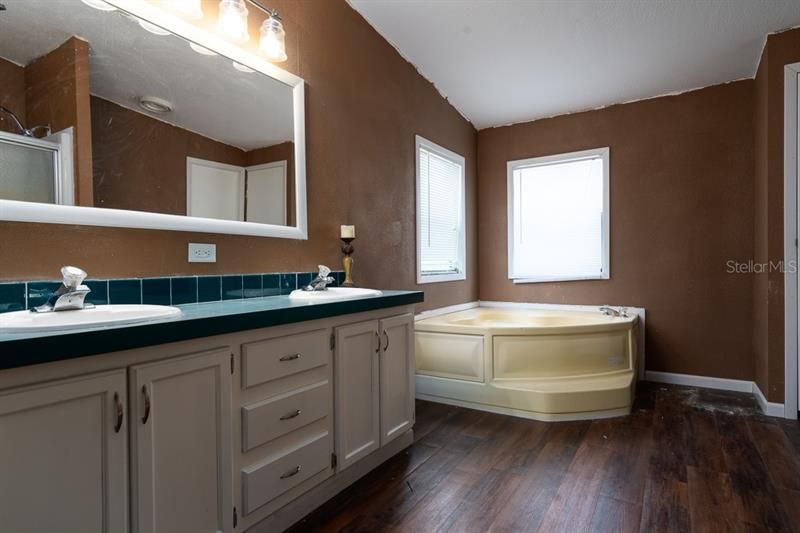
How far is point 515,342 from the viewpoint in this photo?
3055 millimetres

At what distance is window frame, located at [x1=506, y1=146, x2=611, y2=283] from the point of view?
3.91 metres

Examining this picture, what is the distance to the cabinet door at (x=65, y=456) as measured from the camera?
3.24 ft

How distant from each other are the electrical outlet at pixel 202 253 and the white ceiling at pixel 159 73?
0.53 meters

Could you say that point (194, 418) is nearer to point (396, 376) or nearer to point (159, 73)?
point (396, 376)

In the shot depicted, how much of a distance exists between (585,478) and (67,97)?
2671 mm

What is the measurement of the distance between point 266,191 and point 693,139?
340 cm

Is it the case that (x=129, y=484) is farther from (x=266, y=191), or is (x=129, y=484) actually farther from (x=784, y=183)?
(x=784, y=183)

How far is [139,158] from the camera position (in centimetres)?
180

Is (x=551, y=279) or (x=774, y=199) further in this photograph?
(x=551, y=279)

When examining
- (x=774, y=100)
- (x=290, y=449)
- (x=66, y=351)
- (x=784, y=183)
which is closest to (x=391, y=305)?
(x=290, y=449)

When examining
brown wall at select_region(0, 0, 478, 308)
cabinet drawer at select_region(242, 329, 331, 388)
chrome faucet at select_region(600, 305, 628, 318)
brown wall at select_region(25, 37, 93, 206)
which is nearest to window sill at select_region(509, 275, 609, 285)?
chrome faucet at select_region(600, 305, 628, 318)

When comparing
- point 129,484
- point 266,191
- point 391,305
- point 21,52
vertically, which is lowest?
point 129,484

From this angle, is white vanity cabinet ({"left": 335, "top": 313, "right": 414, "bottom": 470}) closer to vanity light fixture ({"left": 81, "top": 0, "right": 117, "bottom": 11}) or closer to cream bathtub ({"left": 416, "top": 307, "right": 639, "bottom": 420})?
cream bathtub ({"left": 416, "top": 307, "right": 639, "bottom": 420})

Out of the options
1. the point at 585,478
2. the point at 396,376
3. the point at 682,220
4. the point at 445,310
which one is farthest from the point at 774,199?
the point at 396,376
